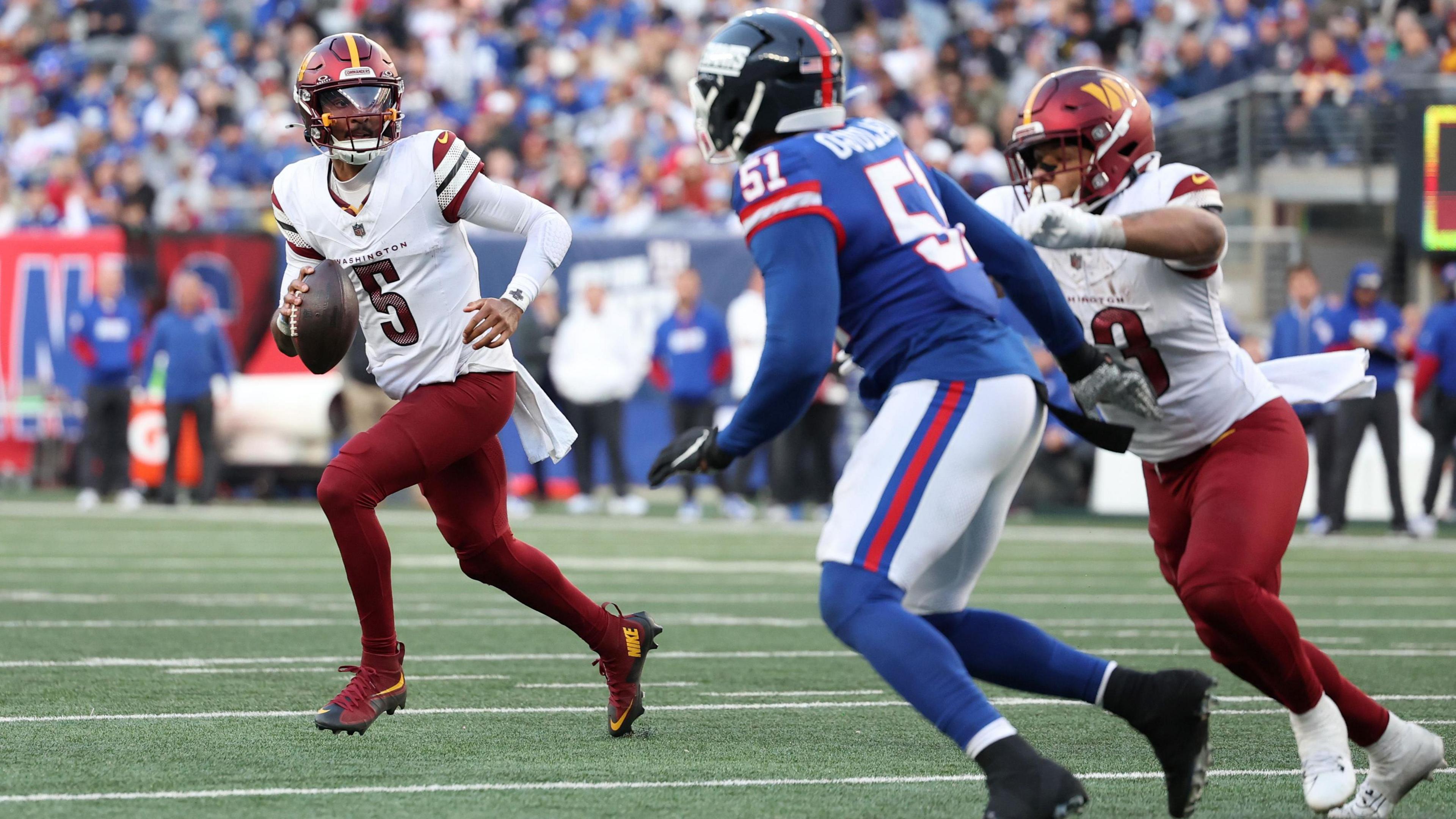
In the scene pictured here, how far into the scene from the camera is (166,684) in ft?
18.4

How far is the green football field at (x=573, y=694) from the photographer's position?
13.1ft

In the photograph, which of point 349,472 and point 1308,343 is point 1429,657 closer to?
point 349,472

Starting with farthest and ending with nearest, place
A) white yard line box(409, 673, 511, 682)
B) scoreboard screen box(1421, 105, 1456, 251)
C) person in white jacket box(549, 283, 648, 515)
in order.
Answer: person in white jacket box(549, 283, 648, 515) < scoreboard screen box(1421, 105, 1456, 251) < white yard line box(409, 673, 511, 682)

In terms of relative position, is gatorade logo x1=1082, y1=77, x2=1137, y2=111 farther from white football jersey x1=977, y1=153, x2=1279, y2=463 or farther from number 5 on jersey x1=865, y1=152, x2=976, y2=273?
number 5 on jersey x1=865, y1=152, x2=976, y2=273

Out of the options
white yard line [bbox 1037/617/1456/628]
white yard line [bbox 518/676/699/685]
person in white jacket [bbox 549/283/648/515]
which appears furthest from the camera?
person in white jacket [bbox 549/283/648/515]

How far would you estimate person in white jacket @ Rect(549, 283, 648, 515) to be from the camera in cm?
1495

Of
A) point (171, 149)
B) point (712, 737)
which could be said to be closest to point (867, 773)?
point (712, 737)

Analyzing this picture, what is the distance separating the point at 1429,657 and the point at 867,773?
3064 millimetres

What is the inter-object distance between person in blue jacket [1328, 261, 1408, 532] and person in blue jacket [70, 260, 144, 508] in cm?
895

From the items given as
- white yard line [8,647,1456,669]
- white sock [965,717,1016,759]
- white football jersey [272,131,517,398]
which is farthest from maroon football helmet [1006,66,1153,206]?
white yard line [8,647,1456,669]

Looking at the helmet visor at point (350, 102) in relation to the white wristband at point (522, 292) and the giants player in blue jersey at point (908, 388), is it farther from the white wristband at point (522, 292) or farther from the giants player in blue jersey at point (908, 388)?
the giants player in blue jersey at point (908, 388)

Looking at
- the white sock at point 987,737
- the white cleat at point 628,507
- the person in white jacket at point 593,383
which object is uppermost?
the white sock at point 987,737

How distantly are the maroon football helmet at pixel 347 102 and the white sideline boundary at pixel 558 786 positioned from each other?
180 cm

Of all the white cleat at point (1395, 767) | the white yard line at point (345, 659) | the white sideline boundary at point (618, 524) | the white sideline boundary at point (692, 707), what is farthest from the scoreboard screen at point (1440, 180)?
the white cleat at point (1395, 767)
